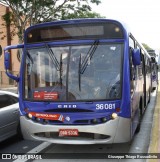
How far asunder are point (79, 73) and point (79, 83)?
20 centimetres

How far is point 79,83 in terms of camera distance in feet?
21.8

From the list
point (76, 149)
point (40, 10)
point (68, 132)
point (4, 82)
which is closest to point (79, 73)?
point (68, 132)

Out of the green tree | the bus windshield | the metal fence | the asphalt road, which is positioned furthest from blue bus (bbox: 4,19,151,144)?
the metal fence

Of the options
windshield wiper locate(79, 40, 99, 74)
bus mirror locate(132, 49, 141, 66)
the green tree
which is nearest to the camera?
windshield wiper locate(79, 40, 99, 74)

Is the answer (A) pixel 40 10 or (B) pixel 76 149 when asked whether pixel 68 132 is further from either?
(A) pixel 40 10

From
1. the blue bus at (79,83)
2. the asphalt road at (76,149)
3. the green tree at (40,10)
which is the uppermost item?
the green tree at (40,10)

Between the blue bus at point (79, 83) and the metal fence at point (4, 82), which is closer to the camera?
the blue bus at point (79, 83)

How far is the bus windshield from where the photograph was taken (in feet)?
21.7

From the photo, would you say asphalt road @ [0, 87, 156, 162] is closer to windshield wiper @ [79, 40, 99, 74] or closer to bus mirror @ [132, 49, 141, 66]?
windshield wiper @ [79, 40, 99, 74]

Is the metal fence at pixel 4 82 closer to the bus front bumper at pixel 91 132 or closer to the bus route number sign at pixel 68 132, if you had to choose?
the bus front bumper at pixel 91 132

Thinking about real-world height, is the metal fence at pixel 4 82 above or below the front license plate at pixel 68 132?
below

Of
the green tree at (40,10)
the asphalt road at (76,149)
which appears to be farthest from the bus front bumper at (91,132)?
the green tree at (40,10)

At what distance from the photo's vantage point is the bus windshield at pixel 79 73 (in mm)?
6609

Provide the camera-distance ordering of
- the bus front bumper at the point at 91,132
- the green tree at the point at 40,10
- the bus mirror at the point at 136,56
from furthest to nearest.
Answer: the green tree at the point at 40,10 < the bus mirror at the point at 136,56 < the bus front bumper at the point at 91,132
